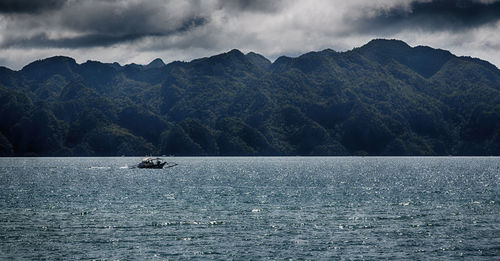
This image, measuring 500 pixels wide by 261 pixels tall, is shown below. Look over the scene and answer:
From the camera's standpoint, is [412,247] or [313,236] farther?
[313,236]

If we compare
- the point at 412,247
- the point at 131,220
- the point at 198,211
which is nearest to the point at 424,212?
the point at 412,247

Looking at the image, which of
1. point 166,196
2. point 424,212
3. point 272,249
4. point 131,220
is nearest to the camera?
point 272,249

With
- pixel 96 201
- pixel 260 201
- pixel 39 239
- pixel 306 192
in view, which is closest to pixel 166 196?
pixel 96 201

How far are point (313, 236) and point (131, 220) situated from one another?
92.1 feet

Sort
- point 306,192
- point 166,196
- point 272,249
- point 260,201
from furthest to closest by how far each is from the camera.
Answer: point 306,192 < point 166,196 < point 260,201 < point 272,249

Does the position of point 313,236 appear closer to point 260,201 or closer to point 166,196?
point 260,201

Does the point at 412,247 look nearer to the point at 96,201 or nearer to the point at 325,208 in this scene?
the point at 325,208

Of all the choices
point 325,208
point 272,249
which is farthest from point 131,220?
point 325,208

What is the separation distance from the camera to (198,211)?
83.6m

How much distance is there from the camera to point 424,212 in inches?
3248

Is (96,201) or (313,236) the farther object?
(96,201)

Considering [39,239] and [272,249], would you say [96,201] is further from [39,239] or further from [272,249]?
[272,249]

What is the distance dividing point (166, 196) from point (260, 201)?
23.1m

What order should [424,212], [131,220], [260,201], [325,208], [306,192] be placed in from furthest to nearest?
[306,192]
[260,201]
[325,208]
[424,212]
[131,220]
